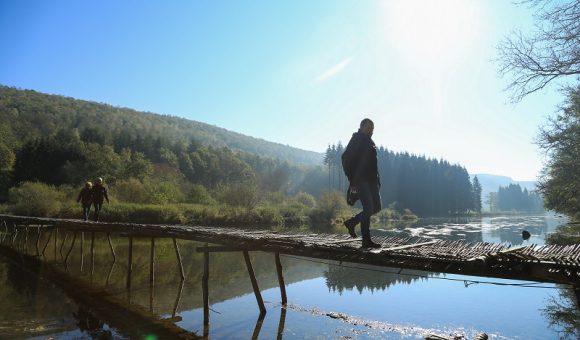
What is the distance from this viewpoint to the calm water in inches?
342

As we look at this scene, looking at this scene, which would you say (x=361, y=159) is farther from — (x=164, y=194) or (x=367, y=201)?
(x=164, y=194)

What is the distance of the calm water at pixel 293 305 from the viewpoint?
28.5 ft

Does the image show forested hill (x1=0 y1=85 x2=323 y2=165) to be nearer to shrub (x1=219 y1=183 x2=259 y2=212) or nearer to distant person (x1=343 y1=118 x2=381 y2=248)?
shrub (x1=219 y1=183 x2=259 y2=212)

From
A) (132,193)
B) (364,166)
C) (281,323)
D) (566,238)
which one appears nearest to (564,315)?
(281,323)

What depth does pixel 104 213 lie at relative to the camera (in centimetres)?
3425

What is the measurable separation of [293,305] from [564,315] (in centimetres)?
722

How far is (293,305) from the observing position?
36.5ft

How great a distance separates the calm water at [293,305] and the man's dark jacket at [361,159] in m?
1.76

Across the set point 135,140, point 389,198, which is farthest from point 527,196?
point 135,140

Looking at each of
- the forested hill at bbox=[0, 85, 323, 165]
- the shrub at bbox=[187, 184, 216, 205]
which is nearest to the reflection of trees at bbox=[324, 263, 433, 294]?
the shrub at bbox=[187, 184, 216, 205]

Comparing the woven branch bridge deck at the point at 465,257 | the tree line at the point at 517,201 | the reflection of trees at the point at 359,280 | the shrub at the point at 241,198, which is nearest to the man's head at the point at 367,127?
the woven branch bridge deck at the point at 465,257

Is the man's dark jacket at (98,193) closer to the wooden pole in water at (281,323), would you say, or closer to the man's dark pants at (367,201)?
the wooden pole in water at (281,323)

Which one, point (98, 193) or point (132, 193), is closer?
point (98, 193)

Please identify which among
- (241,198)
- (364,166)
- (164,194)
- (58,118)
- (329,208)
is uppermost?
(58,118)
